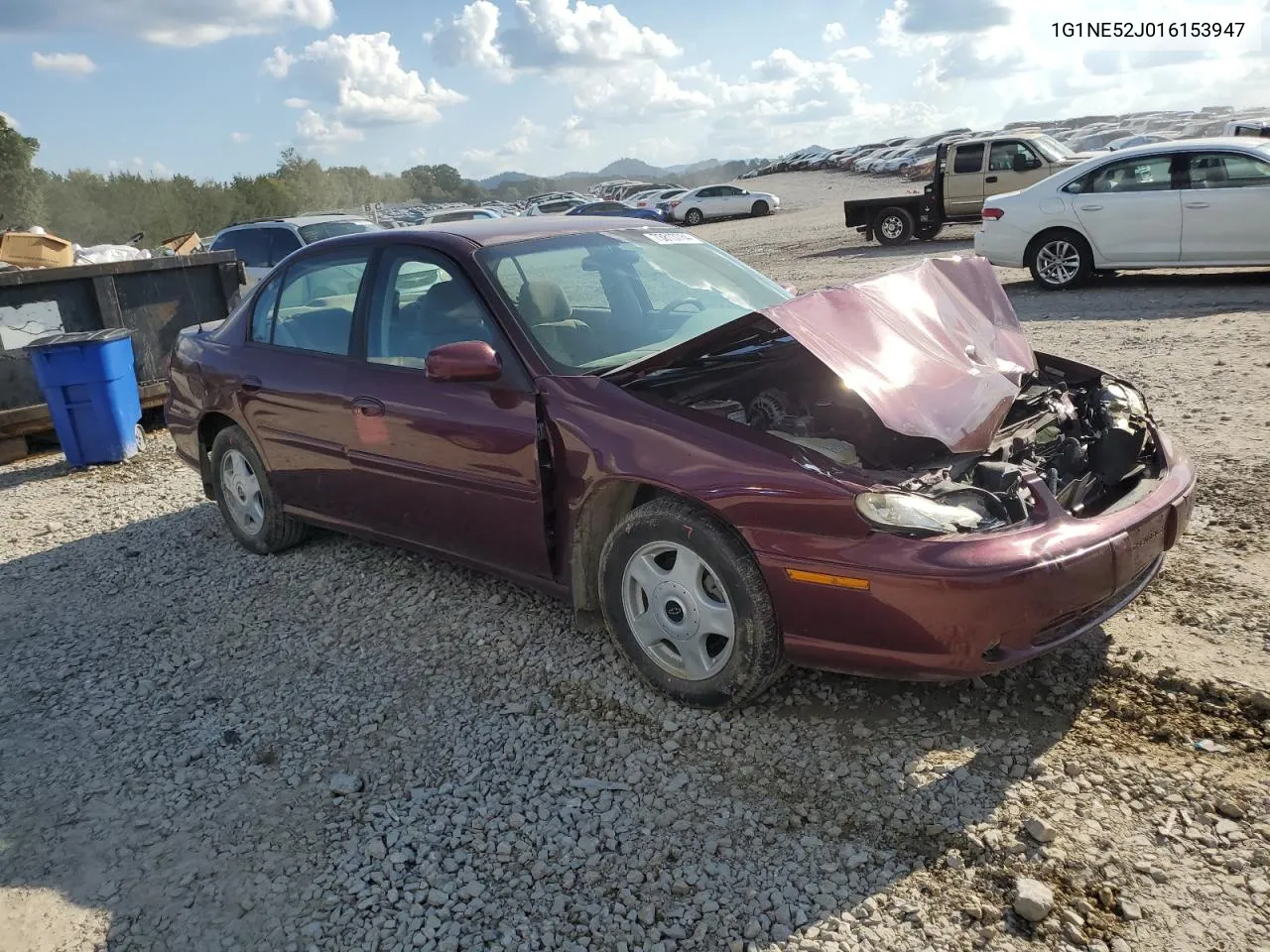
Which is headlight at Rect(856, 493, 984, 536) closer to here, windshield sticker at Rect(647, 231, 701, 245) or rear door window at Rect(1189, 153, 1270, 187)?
windshield sticker at Rect(647, 231, 701, 245)

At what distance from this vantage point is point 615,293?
4266mm

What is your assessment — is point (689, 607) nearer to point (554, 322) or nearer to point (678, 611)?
point (678, 611)

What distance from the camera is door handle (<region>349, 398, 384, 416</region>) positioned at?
4328 millimetres

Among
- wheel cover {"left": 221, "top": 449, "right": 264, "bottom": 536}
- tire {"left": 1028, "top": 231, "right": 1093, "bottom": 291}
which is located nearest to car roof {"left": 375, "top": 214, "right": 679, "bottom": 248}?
wheel cover {"left": 221, "top": 449, "right": 264, "bottom": 536}

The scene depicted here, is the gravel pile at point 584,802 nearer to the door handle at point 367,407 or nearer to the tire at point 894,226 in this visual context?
the door handle at point 367,407

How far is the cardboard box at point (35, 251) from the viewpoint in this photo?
28.3 feet

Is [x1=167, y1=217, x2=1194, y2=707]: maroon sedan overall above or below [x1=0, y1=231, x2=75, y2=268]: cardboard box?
below

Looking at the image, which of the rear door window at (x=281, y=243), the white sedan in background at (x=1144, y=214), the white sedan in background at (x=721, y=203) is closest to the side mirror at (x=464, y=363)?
the rear door window at (x=281, y=243)

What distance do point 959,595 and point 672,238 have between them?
2.50 m

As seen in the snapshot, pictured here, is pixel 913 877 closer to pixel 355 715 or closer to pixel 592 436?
pixel 592 436

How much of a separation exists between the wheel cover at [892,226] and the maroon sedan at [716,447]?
1640 centimetres

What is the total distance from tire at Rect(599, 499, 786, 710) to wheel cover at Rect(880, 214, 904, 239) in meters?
18.0

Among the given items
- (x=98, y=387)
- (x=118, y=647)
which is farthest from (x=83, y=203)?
(x=118, y=647)

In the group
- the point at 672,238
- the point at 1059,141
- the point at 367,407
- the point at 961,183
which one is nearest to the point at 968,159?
the point at 961,183
